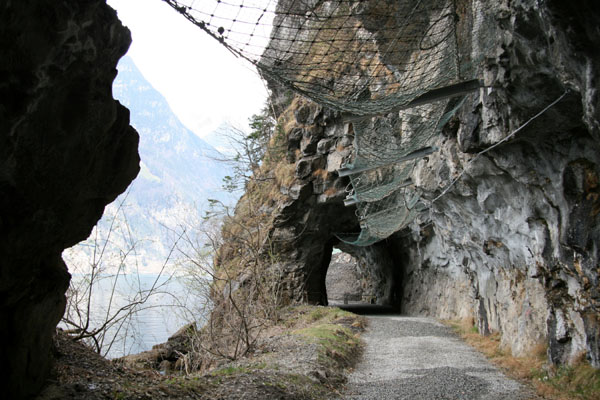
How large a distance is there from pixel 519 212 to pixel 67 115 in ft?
16.8

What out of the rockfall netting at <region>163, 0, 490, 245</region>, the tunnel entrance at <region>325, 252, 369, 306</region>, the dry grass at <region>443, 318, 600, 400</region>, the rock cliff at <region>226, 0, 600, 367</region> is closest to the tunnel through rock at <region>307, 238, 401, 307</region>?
the tunnel entrance at <region>325, 252, 369, 306</region>

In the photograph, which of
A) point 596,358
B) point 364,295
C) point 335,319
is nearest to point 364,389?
point 596,358

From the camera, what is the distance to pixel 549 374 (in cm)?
492

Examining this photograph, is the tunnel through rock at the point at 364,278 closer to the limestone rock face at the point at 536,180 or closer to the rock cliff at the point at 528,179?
the rock cliff at the point at 528,179

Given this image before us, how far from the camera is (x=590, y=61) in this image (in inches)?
87.7

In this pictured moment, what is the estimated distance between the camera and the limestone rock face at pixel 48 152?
204 centimetres

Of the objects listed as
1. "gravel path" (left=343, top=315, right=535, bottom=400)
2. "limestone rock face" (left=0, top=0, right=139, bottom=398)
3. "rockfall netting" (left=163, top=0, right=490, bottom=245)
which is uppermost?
"rockfall netting" (left=163, top=0, right=490, bottom=245)

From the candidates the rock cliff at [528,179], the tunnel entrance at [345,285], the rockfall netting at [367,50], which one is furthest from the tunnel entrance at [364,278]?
the rockfall netting at [367,50]

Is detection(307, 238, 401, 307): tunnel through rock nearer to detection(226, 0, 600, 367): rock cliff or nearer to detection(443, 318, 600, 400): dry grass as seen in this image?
detection(226, 0, 600, 367): rock cliff

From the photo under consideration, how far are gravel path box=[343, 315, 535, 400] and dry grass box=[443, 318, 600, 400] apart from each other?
17cm

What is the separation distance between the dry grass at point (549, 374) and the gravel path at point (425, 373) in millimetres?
173

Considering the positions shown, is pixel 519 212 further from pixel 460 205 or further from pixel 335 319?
pixel 335 319

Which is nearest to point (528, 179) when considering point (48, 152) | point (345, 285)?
point (48, 152)

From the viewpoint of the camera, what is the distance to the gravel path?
15.8 ft
